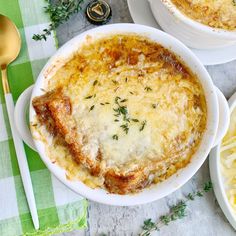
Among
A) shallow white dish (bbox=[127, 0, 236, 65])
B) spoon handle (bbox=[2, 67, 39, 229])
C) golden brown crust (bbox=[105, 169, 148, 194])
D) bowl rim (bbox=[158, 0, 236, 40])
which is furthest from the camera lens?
shallow white dish (bbox=[127, 0, 236, 65])

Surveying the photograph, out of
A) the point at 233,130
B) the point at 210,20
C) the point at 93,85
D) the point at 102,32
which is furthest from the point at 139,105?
the point at 233,130

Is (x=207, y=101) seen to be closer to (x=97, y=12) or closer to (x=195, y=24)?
(x=195, y=24)

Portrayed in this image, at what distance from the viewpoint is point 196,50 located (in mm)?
2125

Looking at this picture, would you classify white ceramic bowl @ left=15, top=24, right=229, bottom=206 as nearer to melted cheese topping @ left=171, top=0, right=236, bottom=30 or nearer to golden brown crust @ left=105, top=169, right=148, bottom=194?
golden brown crust @ left=105, top=169, right=148, bottom=194

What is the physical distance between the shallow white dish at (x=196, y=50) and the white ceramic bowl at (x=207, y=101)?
0.89ft

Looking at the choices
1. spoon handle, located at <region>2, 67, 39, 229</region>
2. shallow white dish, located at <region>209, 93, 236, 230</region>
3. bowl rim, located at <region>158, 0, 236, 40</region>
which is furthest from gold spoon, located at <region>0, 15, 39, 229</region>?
shallow white dish, located at <region>209, 93, 236, 230</region>

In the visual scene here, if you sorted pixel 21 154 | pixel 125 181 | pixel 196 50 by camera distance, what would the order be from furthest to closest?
pixel 196 50 < pixel 21 154 < pixel 125 181

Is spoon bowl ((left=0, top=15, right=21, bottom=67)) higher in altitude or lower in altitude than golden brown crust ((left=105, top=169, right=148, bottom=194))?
higher

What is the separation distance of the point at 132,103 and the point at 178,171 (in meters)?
0.29

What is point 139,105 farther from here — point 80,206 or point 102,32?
point 80,206

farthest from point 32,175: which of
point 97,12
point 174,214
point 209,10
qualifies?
point 209,10

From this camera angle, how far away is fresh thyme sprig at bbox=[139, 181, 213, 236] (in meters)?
2.15

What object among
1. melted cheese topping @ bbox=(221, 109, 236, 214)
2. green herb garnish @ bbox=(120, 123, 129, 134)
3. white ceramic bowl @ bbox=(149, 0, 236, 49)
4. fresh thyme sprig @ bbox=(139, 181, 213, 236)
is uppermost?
white ceramic bowl @ bbox=(149, 0, 236, 49)

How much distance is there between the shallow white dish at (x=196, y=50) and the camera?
6.89 ft
